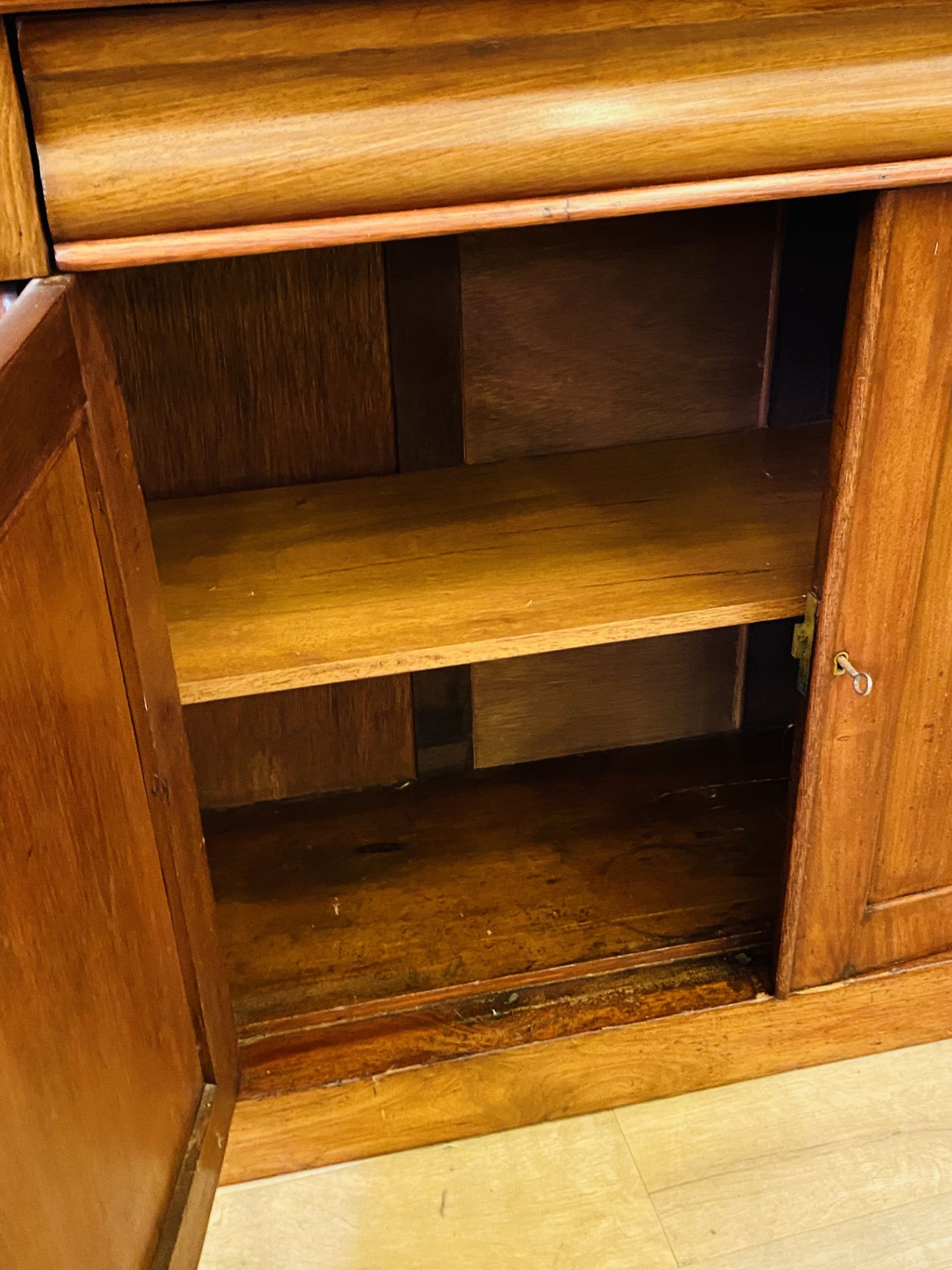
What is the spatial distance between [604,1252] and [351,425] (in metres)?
0.84

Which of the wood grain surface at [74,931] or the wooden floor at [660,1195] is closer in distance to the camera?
the wood grain surface at [74,931]

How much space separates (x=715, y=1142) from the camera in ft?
3.79

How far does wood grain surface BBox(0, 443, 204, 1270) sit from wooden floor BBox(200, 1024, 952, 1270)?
281 mm

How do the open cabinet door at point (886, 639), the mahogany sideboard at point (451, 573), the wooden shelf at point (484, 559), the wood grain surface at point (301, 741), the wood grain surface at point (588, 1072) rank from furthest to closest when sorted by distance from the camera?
the wood grain surface at point (301, 741)
the wood grain surface at point (588, 1072)
the wooden shelf at point (484, 559)
the open cabinet door at point (886, 639)
the mahogany sideboard at point (451, 573)

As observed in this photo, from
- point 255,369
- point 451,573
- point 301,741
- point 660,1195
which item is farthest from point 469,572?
point 660,1195

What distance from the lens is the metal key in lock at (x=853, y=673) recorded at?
1.02m

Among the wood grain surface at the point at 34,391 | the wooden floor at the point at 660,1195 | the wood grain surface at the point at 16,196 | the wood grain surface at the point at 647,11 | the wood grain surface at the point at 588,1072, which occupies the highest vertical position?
the wood grain surface at the point at 647,11

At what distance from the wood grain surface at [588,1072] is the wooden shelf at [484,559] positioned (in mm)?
428

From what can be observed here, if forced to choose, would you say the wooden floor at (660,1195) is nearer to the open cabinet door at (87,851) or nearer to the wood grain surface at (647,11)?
the open cabinet door at (87,851)

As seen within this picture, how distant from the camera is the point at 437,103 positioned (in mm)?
734

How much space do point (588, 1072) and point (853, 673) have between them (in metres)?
0.48

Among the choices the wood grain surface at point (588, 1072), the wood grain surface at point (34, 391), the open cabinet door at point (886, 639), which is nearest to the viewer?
the wood grain surface at point (34, 391)

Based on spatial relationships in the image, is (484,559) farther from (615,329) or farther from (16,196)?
(16,196)

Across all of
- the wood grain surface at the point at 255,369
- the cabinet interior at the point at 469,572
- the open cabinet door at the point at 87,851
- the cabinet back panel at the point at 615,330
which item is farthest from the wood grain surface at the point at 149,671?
the cabinet back panel at the point at 615,330
